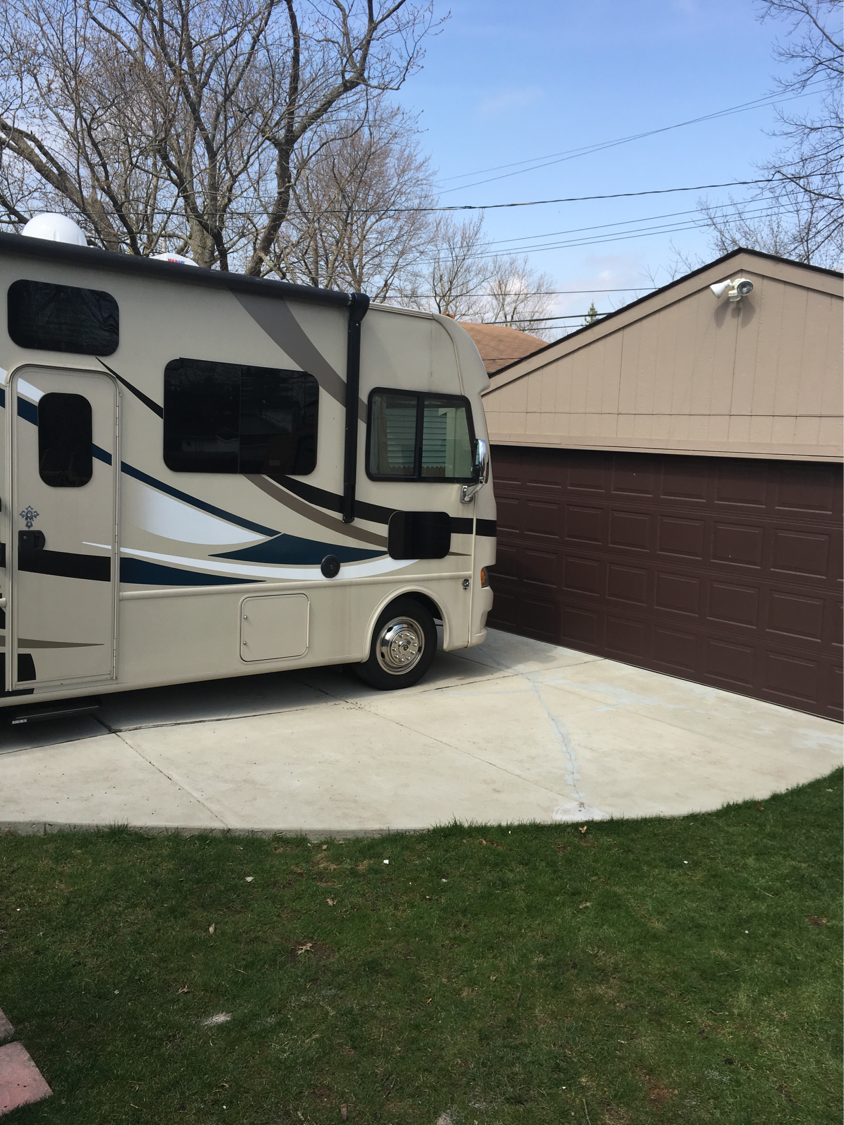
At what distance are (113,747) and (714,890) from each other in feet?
12.4

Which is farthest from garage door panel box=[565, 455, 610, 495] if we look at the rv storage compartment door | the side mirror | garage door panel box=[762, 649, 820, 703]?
the rv storage compartment door

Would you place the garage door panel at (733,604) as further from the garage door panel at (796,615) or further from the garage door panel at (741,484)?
the garage door panel at (741,484)

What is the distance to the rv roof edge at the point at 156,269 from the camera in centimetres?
553

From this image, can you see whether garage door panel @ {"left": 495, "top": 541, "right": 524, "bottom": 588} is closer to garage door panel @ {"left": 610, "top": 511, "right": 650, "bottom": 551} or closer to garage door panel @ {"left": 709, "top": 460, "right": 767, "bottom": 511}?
garage door panel @ {"left": 610, "top": 511, "right": 650, "bottom": 551}

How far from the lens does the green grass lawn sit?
118 inches

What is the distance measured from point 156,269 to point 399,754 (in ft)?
11.7

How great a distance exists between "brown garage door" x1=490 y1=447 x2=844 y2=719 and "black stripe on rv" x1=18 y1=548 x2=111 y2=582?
5.12 meters

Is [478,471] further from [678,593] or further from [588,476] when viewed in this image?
[678,593]

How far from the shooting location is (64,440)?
5781mm

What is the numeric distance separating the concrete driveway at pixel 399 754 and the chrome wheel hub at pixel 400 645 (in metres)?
0.26

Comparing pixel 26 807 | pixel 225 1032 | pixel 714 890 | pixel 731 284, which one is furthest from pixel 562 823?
pixel 731 284

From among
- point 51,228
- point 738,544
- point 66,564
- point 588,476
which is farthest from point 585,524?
point 51,228

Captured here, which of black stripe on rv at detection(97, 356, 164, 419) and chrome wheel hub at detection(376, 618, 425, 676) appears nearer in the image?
black stripe on rv at detection(97, 356, 164, 419)

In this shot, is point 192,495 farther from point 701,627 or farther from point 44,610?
point 701,627
